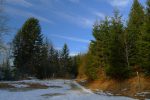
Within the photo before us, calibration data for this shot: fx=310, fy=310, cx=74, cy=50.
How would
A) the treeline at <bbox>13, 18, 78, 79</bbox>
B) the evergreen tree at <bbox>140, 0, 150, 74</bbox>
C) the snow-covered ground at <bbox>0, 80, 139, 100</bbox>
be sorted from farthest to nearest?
the treeline at <bbox>13, 18, 78, 79</bbox>
the evergreen tree at <bbox>140, 0, 150, 74</bbox>
the snow-covered ground at <bbox>0, 80, 139, 100</bbox>

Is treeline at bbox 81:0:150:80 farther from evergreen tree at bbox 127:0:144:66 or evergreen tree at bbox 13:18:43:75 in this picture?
evergreen tree at bbox 13:18:43:75

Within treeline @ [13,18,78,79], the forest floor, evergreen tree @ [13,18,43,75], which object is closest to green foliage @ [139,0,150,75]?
the forest floor

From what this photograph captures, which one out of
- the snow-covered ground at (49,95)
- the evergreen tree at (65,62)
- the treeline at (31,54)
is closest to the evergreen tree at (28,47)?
the treeline at (31,54)

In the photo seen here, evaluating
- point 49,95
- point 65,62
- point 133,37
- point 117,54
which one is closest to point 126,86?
point 117,54

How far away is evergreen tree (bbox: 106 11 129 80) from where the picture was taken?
36.7m

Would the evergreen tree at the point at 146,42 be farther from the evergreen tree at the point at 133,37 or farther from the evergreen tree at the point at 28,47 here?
the evergreen tree at the point at 28,47

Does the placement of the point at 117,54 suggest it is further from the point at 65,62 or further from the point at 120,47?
the point at 65,62

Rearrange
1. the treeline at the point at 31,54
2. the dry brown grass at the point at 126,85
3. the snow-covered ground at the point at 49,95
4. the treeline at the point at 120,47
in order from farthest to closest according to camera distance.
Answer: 1. the treeline at the point at 31,54
2. the treeline at the point at 120,47
3. the dry brown grass at the point at 126,85
4. the snow-covered ground at the point at 49,95

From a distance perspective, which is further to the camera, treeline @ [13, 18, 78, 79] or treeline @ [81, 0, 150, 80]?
treeline @ [13, 18, 78, 79]

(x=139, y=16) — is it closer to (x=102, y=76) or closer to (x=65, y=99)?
(x=102, y=76)

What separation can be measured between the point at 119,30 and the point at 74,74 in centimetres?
6922

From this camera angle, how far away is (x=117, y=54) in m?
37.9

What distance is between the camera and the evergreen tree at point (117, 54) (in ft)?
120

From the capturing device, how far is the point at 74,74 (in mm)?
107500
